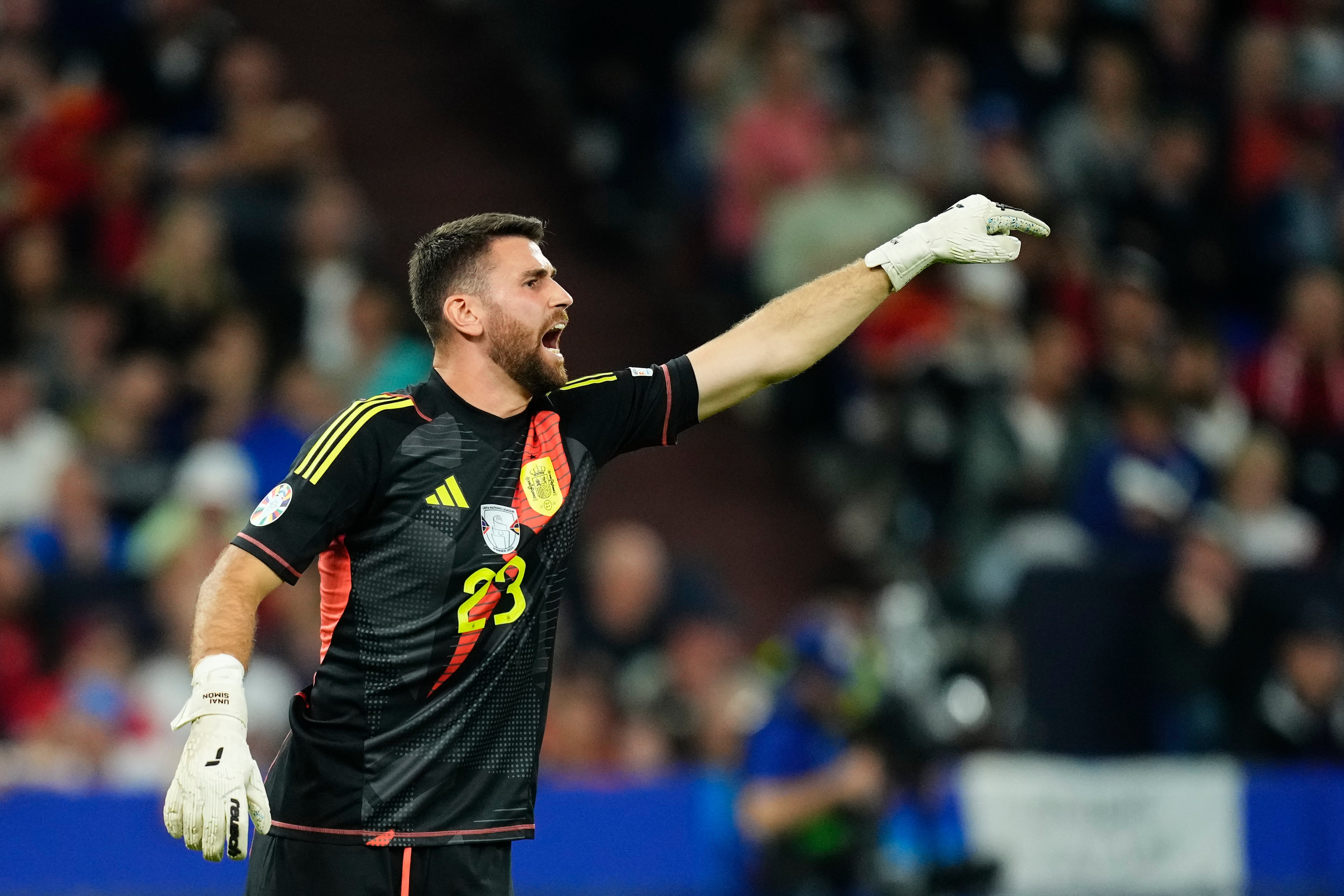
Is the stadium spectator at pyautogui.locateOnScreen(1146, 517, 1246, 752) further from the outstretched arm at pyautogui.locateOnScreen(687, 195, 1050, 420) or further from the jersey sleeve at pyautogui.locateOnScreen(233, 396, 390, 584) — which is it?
the jersey sleeve at pyautogui.locateOnScreen(233, 396, 390, 584)

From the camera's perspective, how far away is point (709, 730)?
28.5ft

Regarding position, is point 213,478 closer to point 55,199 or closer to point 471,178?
point 55,199

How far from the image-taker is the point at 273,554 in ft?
13.7

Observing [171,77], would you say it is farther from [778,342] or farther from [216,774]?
[216,774]

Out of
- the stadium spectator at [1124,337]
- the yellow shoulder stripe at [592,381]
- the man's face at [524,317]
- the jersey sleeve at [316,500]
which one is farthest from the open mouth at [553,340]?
the stadium spectator at [1124,337]

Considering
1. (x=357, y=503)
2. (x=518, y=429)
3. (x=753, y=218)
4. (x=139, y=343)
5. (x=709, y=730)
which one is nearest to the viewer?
(x=357, y=503)

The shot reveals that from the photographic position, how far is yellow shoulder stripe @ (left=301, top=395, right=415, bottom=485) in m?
4.23

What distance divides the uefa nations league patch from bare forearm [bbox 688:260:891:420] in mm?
1141

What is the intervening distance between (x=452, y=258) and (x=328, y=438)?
62 cm

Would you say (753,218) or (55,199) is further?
(753,218)

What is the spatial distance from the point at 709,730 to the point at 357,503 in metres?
4.65

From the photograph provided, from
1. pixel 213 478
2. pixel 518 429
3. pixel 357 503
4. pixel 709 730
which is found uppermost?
pixel 213 478

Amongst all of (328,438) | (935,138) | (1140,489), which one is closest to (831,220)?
(935,138)

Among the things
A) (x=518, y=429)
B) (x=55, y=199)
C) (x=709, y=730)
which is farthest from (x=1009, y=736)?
(x=55, y=199)
